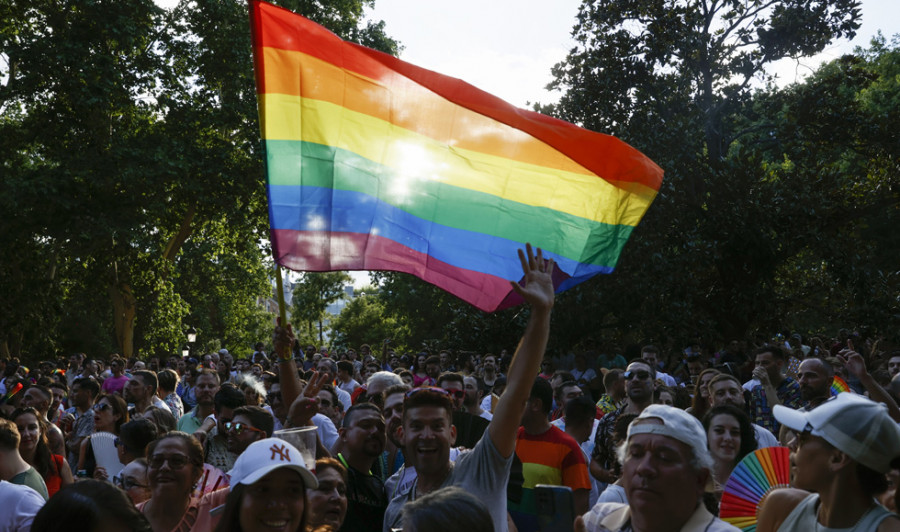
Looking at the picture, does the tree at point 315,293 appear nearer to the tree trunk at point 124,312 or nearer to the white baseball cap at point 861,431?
the tree trunk at point 124,312

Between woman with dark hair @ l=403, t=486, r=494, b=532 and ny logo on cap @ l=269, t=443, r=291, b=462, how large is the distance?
1022mm

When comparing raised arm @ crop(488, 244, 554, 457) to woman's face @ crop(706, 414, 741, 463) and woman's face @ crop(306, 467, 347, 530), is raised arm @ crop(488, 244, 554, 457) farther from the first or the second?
woman's face @ crop(706, 414, 741, 463)

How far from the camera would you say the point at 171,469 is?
4445mm

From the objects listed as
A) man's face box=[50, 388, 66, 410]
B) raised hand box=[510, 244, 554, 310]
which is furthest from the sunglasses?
man's face box=[50, 388, 66, 410]

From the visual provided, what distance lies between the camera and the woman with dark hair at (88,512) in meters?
2.94

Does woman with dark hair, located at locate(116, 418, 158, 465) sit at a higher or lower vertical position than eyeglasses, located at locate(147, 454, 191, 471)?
lower

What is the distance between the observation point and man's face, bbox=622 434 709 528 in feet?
9.84

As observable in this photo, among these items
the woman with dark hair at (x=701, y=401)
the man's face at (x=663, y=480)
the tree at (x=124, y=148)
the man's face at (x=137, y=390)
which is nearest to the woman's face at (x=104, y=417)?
the man's face at (x=137, y=390)

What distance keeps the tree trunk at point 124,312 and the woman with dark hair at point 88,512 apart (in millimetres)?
29099

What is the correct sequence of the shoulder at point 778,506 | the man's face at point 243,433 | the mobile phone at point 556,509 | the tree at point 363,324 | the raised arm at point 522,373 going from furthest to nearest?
the tree at point 363,324, the man's face at point 243,433, the raised arm at point 522,373, the shoulder at point 778,506, the mobile phone at point 556,509

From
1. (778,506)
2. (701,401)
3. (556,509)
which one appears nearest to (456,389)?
(701,401)

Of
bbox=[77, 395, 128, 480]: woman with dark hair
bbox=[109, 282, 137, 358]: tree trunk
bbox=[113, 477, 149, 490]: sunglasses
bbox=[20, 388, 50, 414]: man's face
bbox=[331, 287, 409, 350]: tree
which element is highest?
bbox=[113, 477, 149, 490]: sunglasses

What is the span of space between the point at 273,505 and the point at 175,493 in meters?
1.26

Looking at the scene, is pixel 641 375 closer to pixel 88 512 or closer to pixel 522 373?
pixel 522 373
